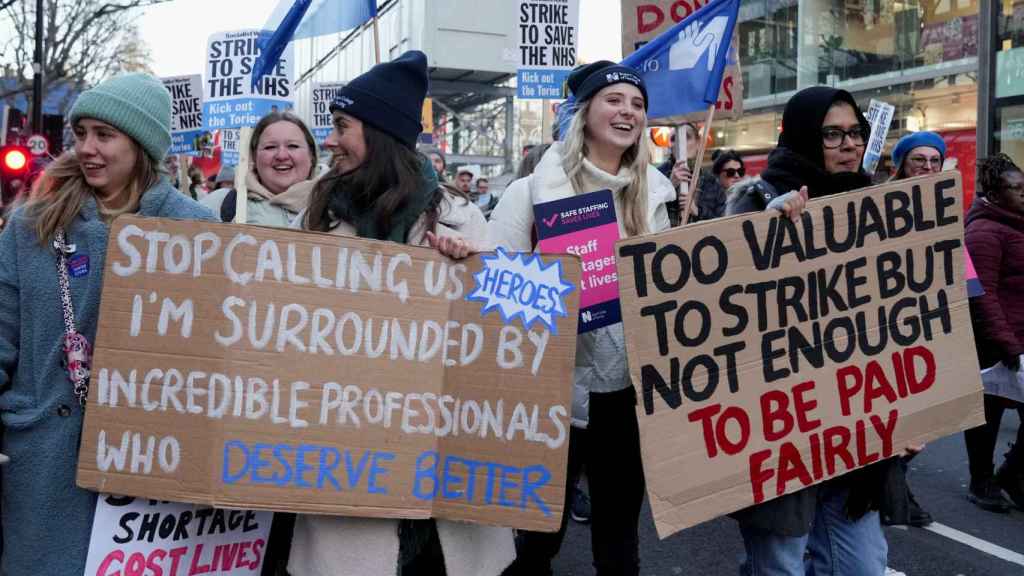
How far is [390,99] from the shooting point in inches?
107

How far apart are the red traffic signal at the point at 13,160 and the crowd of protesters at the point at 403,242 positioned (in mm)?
9524

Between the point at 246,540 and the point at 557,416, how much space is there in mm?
929

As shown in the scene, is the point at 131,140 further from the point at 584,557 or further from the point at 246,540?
the point at 584,557

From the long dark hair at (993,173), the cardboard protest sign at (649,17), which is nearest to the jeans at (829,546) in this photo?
the long dark hair at (993,173)

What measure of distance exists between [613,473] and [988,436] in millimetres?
3216

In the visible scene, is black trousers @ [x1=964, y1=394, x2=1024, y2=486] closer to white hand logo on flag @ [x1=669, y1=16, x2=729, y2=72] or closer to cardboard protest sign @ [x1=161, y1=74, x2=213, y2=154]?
white hand logo on flag @ [x1=669, y1=16, x2=729, y2=72]

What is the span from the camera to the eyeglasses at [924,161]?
5020 millimetres

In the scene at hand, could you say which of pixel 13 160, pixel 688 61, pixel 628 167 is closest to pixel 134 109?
pixel 628 167

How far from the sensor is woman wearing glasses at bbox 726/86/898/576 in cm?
277

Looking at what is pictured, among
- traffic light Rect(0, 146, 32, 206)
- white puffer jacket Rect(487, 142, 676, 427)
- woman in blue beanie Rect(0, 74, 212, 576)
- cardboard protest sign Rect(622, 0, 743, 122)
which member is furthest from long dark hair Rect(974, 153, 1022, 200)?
traffic light Rect(0, 146, 32, 206)

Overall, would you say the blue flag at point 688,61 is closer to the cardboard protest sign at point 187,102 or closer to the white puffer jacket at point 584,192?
the white puffer jacket at point 584,192

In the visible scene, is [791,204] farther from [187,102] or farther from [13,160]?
[13,160]

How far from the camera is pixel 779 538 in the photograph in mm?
2766

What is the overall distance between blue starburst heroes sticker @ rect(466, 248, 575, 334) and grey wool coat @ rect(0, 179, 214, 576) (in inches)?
39.9
